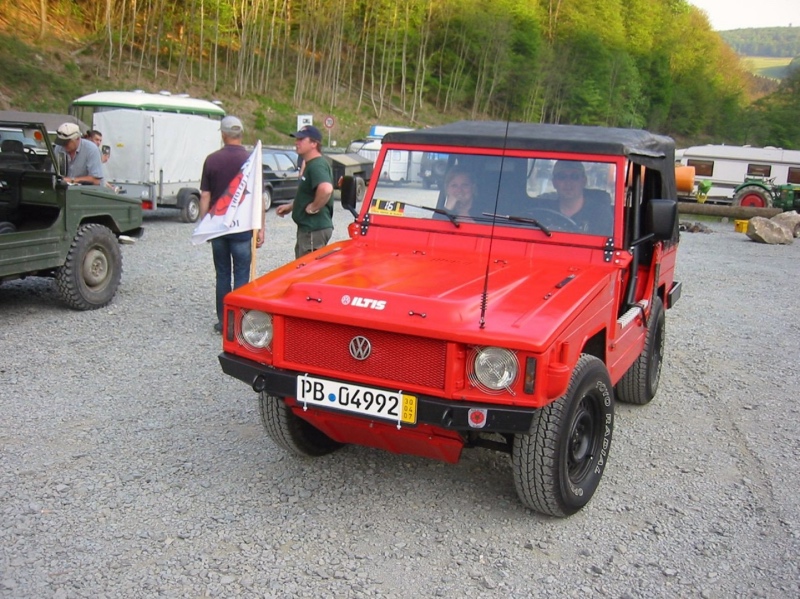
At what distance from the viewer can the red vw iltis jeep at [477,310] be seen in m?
3.48

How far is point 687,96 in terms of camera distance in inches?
2790

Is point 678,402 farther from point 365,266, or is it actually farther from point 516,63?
point 516,63

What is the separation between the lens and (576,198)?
4602 mm

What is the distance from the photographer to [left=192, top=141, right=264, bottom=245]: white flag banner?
657 cm

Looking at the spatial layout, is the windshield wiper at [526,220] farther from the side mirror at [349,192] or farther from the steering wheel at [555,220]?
the side mirror at [349,192]

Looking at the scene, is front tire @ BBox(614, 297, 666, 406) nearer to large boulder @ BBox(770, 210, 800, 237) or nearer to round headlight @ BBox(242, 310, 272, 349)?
round headlight @ BBox(242, 310, 272, 349)

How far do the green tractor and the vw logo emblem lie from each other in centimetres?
2576

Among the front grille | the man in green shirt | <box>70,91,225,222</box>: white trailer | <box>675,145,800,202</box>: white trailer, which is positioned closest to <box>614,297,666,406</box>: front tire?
the front grille

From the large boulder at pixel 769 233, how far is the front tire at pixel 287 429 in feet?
56.3

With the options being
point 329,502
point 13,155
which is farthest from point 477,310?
point 13,155

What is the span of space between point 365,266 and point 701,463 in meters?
2.46

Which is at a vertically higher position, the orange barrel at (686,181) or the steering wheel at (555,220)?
the orange barrel at (686,181)

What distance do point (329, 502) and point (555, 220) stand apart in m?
2.08

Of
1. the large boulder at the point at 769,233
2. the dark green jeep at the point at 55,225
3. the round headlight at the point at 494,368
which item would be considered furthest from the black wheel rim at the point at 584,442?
the large boulder at the point at 769,233
